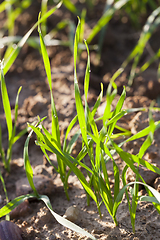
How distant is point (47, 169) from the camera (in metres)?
1.03

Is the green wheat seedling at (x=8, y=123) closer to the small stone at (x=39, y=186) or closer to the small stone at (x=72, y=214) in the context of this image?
the small stone at (x=39, y=186)

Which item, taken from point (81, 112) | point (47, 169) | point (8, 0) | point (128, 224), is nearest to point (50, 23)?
point (8, 0)

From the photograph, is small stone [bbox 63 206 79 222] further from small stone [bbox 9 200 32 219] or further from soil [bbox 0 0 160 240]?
small stone [bbox 9 200 32 219]

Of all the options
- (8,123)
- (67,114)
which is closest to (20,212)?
(8,123)

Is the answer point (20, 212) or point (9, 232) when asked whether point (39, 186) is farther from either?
point (9, 232)

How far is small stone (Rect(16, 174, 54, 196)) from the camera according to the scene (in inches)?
36.2

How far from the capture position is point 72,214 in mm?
808

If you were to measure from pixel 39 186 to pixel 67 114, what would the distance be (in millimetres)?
399

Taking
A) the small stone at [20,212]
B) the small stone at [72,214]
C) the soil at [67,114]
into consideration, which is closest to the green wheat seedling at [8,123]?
the soil at [67,114]

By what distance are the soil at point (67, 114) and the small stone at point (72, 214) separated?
0.05 feet

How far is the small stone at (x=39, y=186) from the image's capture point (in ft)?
3.01

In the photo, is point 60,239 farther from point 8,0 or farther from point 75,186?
point 8,0

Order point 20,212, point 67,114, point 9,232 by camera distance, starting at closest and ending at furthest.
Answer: point 9,232
point 20,212
point 67,114

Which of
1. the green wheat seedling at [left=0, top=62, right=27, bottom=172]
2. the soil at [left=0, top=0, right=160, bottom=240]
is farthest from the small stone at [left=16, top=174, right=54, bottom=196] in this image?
the green wheat seedling at [left=0, top=62, right=27, bottom=172]
